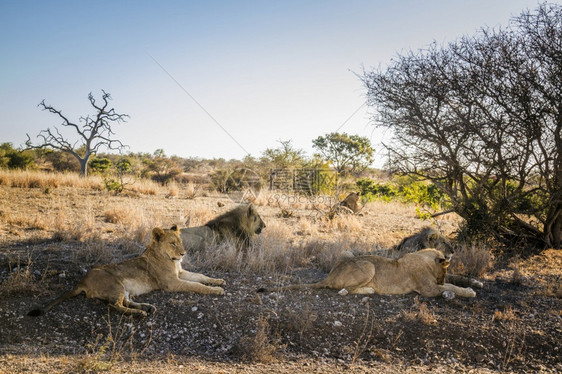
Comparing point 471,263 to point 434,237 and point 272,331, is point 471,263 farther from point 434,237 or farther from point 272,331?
point 272,331

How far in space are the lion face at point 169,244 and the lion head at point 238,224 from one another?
2.94 metres

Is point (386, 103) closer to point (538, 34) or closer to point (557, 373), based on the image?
point (538, 34)

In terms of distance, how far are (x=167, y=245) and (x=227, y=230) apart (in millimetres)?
3245

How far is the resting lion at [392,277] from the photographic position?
666 cm

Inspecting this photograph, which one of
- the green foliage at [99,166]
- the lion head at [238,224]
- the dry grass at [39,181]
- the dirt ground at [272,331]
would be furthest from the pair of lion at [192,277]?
the green foliage at [99,166]

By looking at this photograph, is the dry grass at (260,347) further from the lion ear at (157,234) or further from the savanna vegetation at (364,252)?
the lion ear at (157,234)

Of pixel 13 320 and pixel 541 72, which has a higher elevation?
pixel 541 72

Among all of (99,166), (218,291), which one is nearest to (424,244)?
(218,291)

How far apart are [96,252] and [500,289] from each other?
291 inches

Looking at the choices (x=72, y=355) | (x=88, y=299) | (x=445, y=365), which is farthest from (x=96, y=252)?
(x=445, y=365)

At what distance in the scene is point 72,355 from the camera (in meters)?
4.29

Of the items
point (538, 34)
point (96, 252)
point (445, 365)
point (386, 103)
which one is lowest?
point (445, 365)

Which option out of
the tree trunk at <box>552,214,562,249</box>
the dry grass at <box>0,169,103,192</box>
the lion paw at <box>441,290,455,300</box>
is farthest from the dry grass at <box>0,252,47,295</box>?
the tree trunk at <box>552,214,562,249</box>

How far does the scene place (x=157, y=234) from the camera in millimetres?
6430
